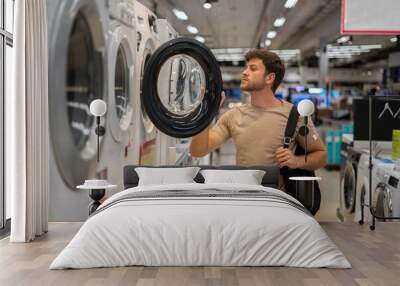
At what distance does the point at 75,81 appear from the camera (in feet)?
18.1

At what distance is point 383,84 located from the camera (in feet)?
40.6

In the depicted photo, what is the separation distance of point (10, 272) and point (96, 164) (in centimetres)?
183

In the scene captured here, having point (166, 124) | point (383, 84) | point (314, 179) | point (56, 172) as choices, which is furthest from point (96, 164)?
point (383, 84)

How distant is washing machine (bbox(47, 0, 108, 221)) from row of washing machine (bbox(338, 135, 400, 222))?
2849 mm

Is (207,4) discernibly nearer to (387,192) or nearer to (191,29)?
(191,29)

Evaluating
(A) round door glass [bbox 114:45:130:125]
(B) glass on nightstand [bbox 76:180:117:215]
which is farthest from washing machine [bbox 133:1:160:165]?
(B) glass on nightstand [bbox 76:180:117:215]

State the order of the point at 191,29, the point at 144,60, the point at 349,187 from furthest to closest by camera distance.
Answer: the point at 349,187 < the point at 191,29 < the point at 144,60

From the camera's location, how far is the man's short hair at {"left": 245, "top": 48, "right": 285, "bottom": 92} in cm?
608

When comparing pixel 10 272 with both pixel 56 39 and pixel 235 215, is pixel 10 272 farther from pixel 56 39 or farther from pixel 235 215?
pixel 56 39

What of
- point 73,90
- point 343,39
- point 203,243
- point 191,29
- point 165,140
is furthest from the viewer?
point 343,39

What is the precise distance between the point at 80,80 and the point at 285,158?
203cm

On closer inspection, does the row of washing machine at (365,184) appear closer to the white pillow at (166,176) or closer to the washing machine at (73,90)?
the white pillow at (166,176)

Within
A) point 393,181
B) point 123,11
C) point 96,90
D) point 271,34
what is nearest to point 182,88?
point 96,90

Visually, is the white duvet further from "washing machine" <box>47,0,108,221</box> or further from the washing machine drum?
the washing machine drum
